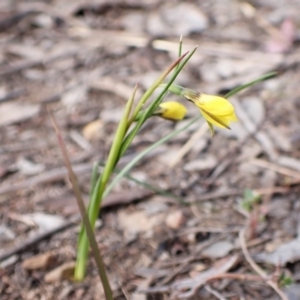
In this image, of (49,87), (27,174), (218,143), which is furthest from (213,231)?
(49,87)

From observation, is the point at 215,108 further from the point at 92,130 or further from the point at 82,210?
the point at 92,130

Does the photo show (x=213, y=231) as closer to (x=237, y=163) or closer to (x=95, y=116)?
(x=237, y=163)

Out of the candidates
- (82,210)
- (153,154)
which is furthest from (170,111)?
(153,154)

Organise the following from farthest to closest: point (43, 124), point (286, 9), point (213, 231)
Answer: point (286, 9), point (43, 124), point (213, 231)

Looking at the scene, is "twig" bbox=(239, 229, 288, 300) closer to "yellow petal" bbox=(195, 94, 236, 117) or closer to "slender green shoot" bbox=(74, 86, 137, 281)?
"slender green shoot" bbox=(74, 86, 137, 281)

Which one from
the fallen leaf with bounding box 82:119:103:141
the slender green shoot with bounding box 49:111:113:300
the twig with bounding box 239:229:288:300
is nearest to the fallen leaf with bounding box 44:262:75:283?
the slender green shoot with bounding box 49:111:113:300

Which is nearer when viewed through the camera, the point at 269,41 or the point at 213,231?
the point at 213,231
